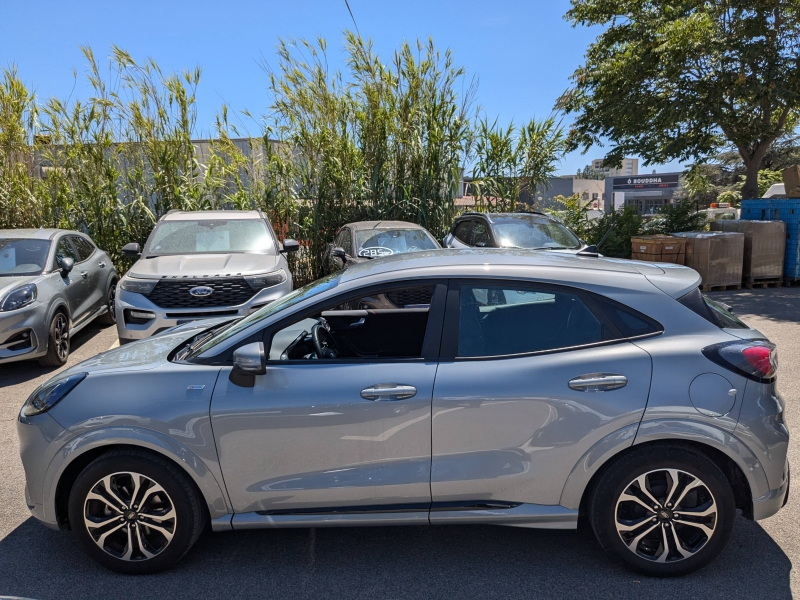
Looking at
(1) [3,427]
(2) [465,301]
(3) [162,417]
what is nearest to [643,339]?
(2) [465,301]

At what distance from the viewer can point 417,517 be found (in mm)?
3203

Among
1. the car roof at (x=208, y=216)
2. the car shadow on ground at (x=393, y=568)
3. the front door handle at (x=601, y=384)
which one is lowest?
the car shadow on ground at (x=393, y=568)

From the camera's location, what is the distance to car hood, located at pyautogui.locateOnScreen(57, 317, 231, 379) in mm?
3449

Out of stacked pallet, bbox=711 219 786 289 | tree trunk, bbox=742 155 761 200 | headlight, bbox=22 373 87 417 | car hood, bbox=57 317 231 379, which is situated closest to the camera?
headlight, bbox=22 373 87 417

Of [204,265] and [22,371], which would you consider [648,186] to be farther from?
[22,371]

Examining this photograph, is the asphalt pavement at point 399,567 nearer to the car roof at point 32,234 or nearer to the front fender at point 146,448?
the front fender at point 146,448

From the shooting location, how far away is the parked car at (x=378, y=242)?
9.52m

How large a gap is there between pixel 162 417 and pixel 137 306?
4.35 metres

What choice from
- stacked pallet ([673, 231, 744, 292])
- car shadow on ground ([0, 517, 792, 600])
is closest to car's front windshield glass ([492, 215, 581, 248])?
stacked pallet ([673, 231, 744, 292])

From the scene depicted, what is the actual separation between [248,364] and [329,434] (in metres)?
0.51

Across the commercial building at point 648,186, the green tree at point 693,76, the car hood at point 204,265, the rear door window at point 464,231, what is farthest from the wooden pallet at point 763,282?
the commercial building at point 648,186

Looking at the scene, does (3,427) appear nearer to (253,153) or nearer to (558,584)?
(558,584)

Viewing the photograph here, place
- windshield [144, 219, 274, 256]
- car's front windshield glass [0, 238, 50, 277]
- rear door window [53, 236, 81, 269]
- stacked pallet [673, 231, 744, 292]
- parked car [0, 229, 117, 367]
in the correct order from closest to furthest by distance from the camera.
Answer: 1. parked car [0, 229, 117, 367]
2. car's front windshield glass [0, 238, 50, 277]
3. rear door window [53, 236, 81, 269]
4. windshield [144, 219, 274, 256]
5. stacked pallet [673, 231, 744, 292]

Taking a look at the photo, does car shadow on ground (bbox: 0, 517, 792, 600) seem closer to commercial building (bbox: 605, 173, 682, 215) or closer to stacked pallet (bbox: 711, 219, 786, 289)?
stacked pallet (bbox: 711, 219, 786, 289)
